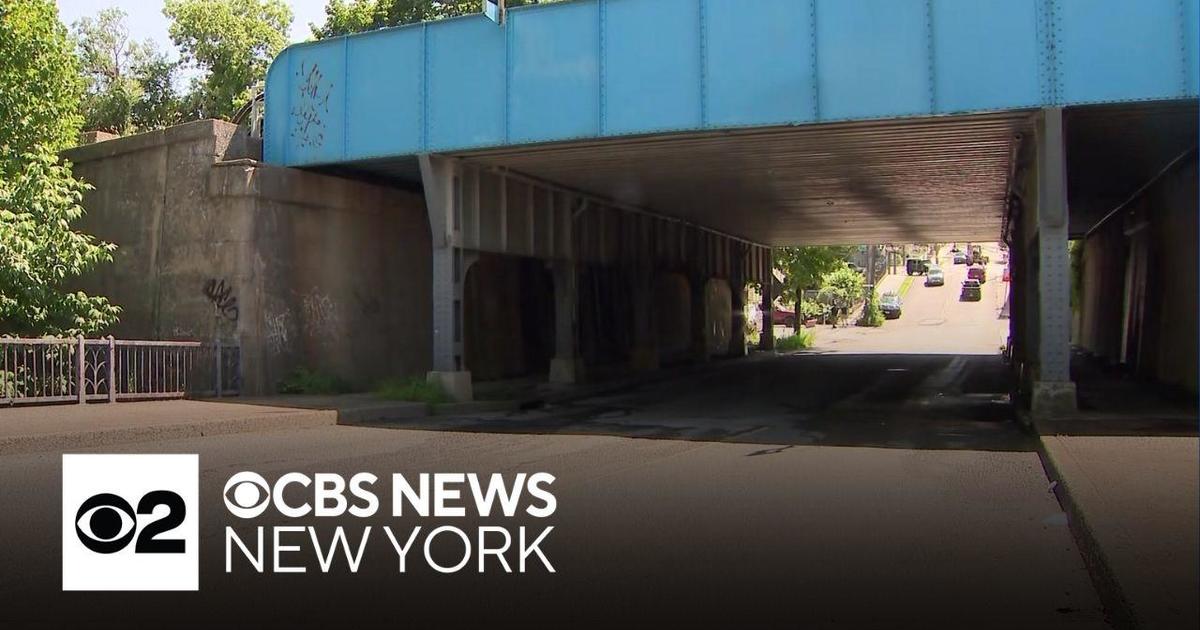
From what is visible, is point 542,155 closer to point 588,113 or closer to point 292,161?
point 588,113

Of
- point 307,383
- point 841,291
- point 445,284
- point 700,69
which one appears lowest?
point 307,383

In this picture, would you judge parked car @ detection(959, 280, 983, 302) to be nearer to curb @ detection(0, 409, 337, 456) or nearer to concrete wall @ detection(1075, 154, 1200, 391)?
concrete wall @ detection(1075, 154, 1200, 391)

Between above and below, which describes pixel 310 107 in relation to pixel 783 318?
above

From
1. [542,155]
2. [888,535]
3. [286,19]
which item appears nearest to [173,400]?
[542,155]

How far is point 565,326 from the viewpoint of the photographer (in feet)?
80.1

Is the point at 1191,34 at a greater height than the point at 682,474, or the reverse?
the point at 1191,34

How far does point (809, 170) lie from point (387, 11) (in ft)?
90.6

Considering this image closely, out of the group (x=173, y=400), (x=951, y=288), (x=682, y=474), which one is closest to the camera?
(x=682, y=474)

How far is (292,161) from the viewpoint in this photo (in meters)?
19.6

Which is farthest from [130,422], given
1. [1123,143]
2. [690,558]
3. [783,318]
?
[783,318]

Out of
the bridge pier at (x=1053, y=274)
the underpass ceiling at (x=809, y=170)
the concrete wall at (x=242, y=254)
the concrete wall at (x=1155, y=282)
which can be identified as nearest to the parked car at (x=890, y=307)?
the underpass ceiling at (x=809, y=170)

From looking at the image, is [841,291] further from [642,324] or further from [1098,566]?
[1098,566]

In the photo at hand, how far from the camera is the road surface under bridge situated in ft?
47.5

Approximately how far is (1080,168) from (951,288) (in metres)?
74.0
